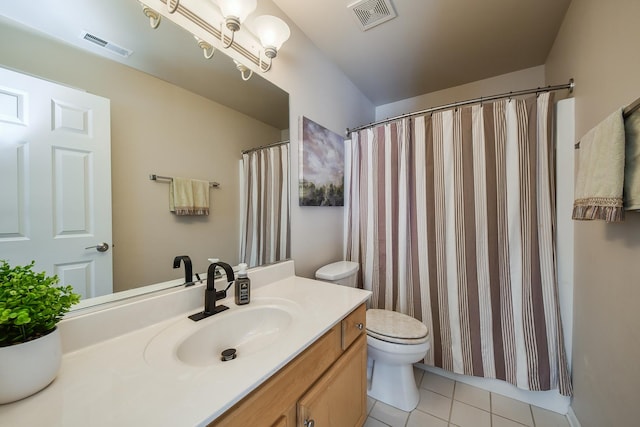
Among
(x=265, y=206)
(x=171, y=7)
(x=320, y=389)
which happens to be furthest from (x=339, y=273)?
(x=171, y=7)

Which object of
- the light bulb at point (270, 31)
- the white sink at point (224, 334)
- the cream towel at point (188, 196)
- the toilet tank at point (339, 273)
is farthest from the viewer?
the toilet tank at point (339, 273)

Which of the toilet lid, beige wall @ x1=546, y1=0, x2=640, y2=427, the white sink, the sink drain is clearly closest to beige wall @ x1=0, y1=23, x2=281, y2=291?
the white sink

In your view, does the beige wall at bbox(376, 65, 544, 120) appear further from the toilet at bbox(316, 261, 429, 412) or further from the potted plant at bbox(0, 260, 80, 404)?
the potted plant at bbox(0, 260, 80, 404)

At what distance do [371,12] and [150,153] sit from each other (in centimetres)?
147

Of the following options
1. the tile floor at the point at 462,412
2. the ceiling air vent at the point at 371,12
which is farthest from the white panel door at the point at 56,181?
the tile floor at the point at 462,412

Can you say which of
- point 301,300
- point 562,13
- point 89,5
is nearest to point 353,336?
point 301,300

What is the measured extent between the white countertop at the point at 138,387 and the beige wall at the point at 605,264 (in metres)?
1.13

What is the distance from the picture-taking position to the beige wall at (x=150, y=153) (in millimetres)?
688

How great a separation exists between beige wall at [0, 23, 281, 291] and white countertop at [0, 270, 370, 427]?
22 centimetres

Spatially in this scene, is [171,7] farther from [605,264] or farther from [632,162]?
[605,264]

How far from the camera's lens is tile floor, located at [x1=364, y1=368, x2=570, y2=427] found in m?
1.29

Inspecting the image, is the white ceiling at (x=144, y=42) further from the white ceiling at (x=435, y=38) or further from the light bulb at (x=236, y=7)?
the white ceiling at (x=435, y=38)

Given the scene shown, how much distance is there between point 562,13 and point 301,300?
2234mm

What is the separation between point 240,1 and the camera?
1005mm
